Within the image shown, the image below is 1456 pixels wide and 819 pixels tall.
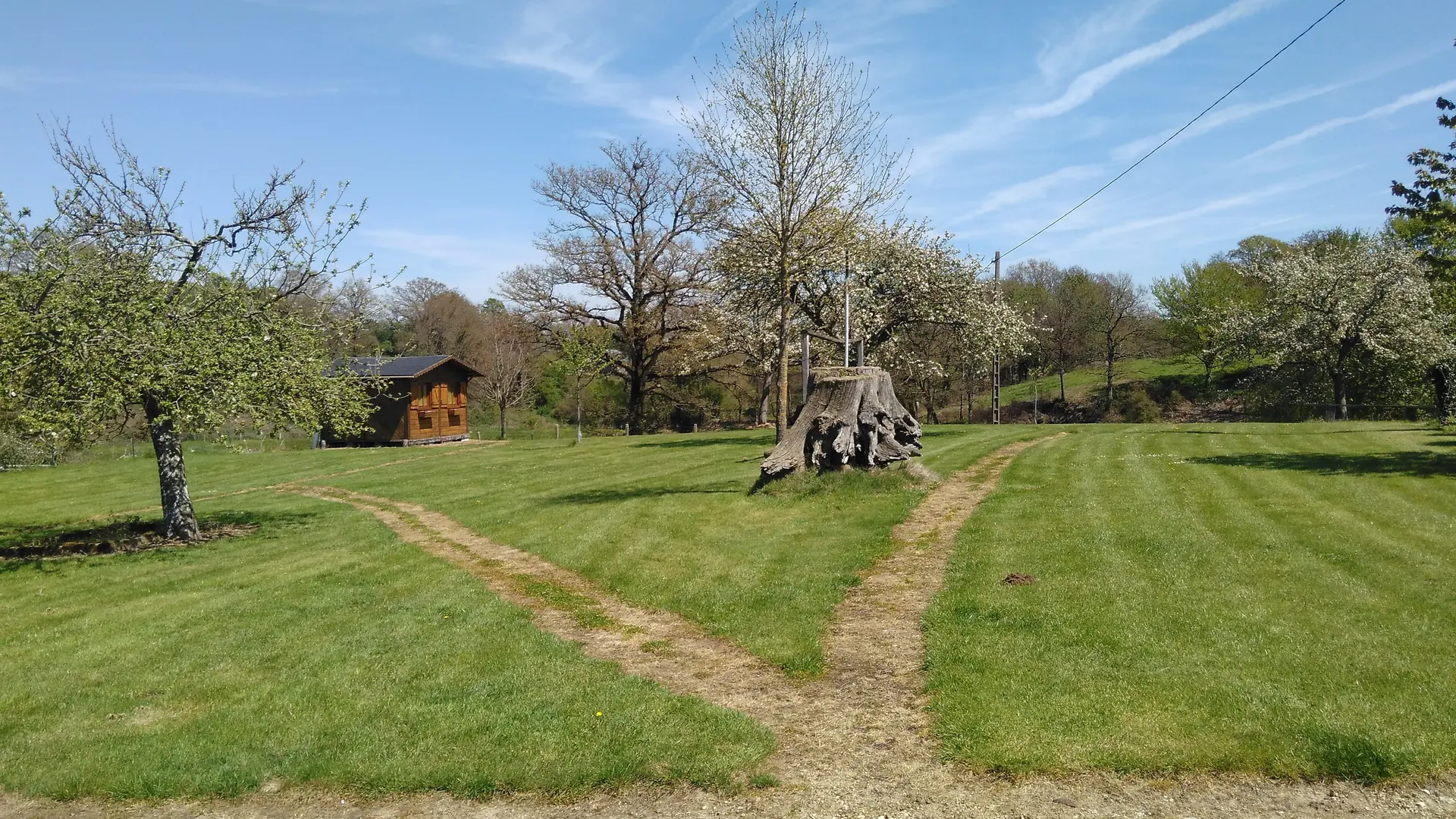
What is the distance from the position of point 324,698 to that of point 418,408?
4320cm

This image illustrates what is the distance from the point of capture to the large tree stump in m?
16.8

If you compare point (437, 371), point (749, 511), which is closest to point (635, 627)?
point (749, 511)

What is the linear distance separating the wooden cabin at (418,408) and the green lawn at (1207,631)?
40.5 metres

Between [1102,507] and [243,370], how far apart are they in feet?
50.5

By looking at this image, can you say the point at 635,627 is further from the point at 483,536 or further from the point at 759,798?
the point at 483,536

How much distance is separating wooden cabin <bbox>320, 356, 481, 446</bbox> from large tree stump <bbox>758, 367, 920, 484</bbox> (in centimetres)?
3489

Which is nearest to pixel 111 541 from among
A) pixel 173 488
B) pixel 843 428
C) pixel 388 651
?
pixel 173 488

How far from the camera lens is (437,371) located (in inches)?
1986

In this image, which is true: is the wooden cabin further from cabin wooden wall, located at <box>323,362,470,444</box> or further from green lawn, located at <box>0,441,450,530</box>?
green lawn, located at <box>0,441,450,530</box>

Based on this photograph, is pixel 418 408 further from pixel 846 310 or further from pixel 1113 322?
pixel 1113 322

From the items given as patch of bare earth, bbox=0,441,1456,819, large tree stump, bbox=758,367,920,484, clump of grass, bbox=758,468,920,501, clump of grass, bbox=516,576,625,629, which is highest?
large tree stump, bbox=758,367,920,484

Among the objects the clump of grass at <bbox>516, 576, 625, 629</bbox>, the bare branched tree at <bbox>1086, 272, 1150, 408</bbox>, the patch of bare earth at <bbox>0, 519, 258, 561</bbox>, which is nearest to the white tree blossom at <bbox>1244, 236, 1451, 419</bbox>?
the bare branched tree at <bbox>1086, 272, 1150, 408</bbox>

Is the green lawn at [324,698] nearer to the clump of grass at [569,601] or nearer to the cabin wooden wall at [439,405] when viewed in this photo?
the clump of grass at [569,601]

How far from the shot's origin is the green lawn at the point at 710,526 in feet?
→ 34.1
